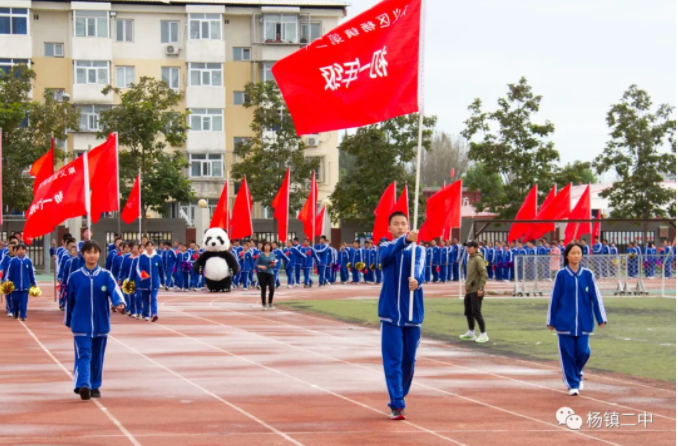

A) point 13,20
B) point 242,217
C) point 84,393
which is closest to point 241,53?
point 13,20

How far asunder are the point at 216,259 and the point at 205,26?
89.5 feet

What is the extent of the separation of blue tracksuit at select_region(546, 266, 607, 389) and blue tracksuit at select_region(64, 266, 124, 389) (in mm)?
4766

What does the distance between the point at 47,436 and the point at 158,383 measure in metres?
3.24

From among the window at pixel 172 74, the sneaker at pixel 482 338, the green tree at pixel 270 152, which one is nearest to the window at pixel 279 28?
the window at pixel 172 74

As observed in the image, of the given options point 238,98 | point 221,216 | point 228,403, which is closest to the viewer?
point 228,403

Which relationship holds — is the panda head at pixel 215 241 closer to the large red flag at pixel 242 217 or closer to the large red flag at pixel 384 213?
the large red flag at pixel 242 217

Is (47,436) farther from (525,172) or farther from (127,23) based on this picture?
(127,23)

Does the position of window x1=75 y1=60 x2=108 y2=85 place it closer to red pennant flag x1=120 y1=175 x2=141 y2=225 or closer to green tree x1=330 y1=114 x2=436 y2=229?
green tree x1=330 y1=114 x2=436 y2=229

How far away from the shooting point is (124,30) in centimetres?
5475

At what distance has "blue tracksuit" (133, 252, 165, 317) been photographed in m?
21.6

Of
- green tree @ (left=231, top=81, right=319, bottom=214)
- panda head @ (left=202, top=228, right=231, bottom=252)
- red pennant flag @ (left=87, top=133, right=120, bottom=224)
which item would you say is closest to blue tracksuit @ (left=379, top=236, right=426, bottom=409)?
red pennant flag @ (left=87, top=133, right=120, bottom=224)

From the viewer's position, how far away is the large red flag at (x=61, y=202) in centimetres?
2111

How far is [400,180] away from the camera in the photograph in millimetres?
47000

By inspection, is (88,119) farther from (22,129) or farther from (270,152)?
(270,152)
